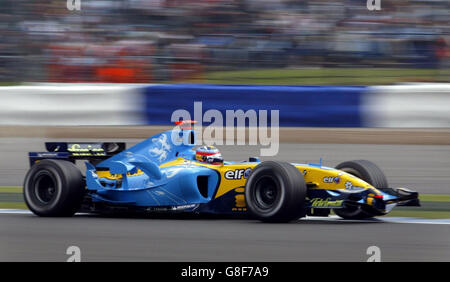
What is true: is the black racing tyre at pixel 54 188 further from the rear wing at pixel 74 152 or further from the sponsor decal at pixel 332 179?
the sponsor decal at pixel 332 179

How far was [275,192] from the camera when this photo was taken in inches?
254

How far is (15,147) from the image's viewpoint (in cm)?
1213

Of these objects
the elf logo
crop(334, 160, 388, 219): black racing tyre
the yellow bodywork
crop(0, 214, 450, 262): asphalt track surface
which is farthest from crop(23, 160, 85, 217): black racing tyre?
crop(334, 160, 388, 219): black racing tyre

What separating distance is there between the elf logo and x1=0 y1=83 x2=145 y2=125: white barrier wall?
20.2 feet

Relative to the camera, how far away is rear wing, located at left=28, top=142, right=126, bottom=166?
749 centimetres

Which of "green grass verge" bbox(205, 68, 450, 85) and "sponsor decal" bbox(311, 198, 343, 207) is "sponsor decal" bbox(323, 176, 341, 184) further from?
"green grass verge" bbox(205, 68, 450, 85)

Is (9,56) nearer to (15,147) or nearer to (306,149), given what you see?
(15,147)

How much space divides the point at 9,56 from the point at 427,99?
7049 millimetres

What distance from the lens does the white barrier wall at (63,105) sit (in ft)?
41.7

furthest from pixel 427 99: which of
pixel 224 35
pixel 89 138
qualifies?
pixel 89 138

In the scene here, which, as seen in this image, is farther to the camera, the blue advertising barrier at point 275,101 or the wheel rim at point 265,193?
the blue advertising barrier at point 275,101

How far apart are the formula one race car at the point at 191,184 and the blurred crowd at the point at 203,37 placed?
5.67 m

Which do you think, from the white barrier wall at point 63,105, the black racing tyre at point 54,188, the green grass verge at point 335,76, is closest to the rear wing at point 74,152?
the black racing tyre at point 54,188

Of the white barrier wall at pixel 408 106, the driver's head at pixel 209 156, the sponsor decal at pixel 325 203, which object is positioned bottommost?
the sponsor decal at pixel 325 203
